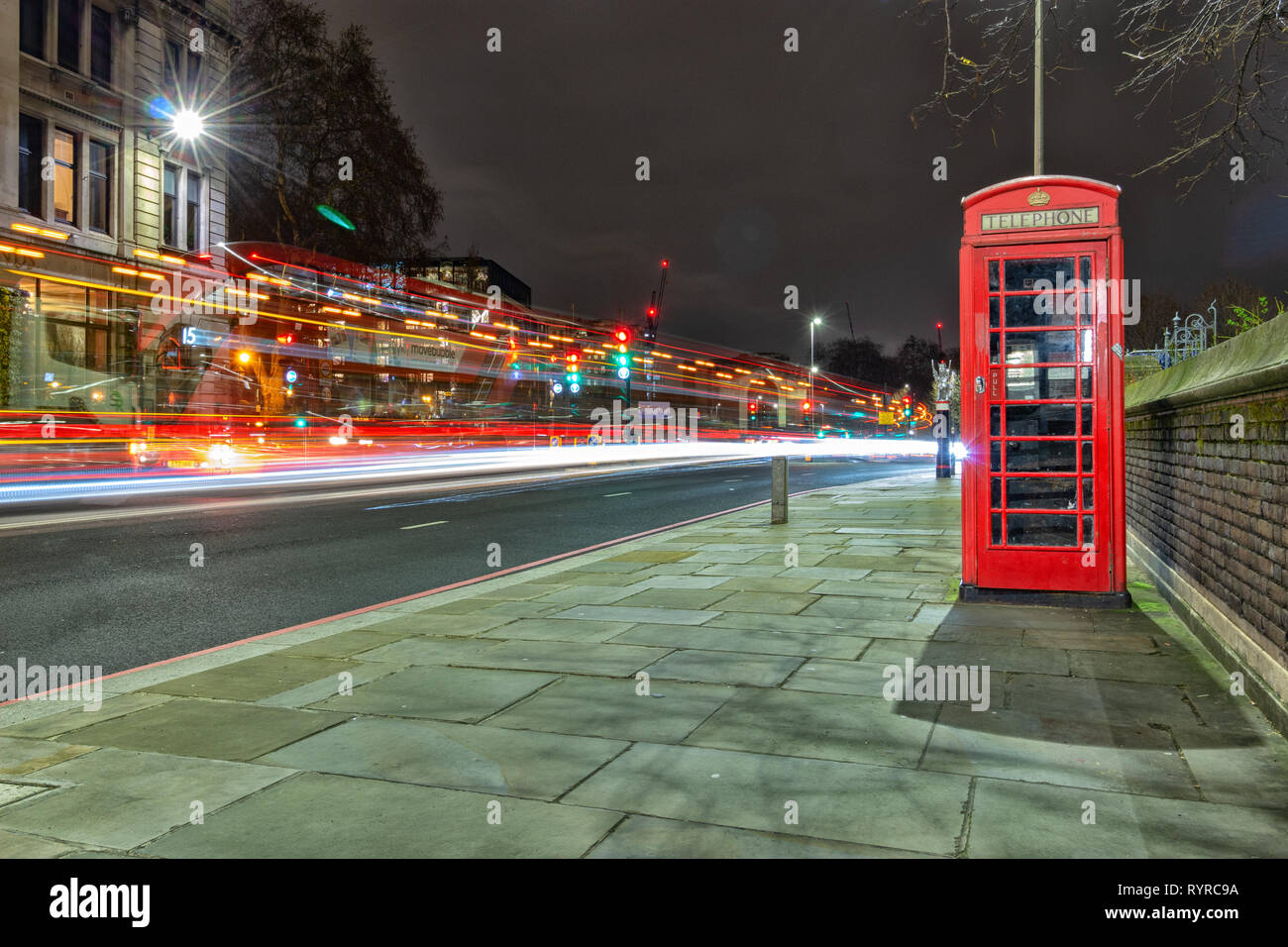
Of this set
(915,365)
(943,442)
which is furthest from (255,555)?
(915,365)

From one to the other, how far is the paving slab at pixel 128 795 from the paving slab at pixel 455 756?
26 centimetres

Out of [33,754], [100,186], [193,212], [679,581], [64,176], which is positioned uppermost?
[193,212]

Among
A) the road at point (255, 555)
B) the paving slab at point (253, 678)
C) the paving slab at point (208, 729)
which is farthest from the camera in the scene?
the road at point (255, 555)

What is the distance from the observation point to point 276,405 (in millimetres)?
37562

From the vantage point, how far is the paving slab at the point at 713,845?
3.16 meters

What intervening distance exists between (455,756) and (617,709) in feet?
3.30

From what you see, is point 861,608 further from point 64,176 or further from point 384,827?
point 64,176

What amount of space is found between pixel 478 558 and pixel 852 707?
7188 millimetres

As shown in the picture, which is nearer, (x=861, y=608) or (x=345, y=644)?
(x=345, y=644)

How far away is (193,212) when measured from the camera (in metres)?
38.2

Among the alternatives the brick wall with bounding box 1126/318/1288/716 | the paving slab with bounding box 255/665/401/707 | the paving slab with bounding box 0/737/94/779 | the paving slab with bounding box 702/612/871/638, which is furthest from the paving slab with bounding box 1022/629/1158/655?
the paving slab with bounding box 0/737/94/779

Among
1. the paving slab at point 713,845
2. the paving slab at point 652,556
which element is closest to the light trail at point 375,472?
the paving slab at point 652,556

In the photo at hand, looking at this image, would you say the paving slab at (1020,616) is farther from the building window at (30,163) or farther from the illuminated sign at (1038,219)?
the building window at (30,163)
